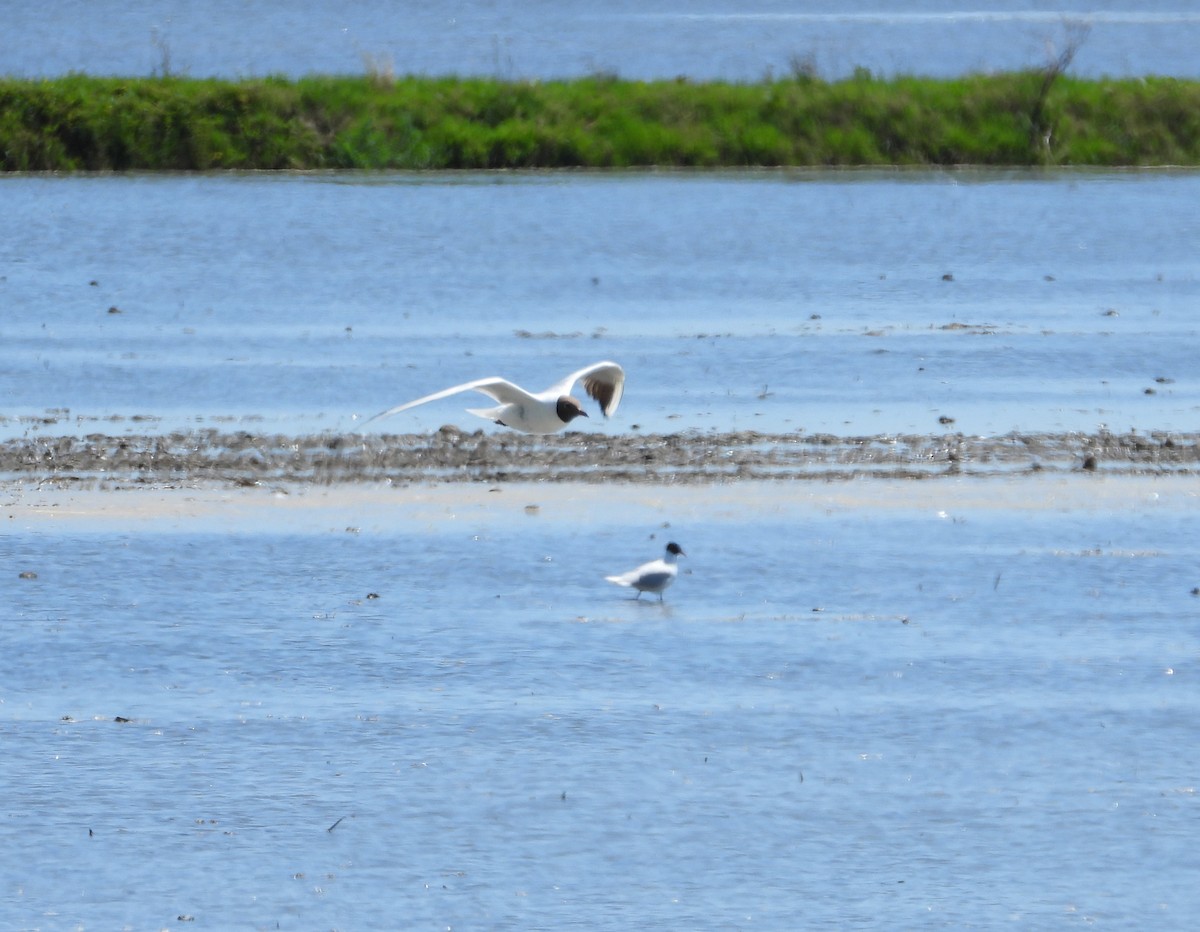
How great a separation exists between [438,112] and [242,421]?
19.9 meters

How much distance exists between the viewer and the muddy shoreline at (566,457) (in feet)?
39.5

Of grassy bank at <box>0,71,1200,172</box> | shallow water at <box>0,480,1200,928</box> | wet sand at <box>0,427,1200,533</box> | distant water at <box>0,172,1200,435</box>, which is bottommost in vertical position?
shallow water at <box>0,480,1200,928</box>

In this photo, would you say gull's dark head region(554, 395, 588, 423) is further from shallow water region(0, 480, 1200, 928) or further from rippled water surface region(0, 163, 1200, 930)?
shallow water region(0, 480, 1200, 928)

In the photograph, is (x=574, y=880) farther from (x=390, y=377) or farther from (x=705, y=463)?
(x=390, y=377)

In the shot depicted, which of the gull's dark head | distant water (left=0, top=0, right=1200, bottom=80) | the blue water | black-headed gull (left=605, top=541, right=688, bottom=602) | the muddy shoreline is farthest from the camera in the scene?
distant water (left=0, top=0, right=1200, bottom=80)

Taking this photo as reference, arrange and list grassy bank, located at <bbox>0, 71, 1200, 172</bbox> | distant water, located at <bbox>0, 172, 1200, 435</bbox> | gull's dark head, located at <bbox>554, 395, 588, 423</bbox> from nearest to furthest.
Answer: gull's dark head, located at <bbox>554, 395, 588, 423</bbox>
distant water, located at <bbox>0, 172, 1200, 435</bbox>
grassy bank, located at <bbox>0, 71, 1200, 172</bbox>

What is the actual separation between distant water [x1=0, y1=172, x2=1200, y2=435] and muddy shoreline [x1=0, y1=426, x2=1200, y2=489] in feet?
1.40

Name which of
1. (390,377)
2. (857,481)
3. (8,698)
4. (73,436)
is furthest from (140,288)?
(8,698)

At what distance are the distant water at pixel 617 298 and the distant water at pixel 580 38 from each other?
23.6 ft

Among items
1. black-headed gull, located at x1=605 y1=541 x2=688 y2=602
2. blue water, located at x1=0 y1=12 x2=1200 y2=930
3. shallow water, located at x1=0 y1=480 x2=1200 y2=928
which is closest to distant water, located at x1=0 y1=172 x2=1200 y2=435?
blue water, located at x1=0 y1=12 x2=1200 y2=930

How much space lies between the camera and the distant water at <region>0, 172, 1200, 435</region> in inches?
562

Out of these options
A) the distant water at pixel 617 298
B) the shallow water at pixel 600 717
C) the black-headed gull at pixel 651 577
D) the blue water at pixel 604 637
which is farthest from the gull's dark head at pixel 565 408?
the black-headed gull at pixel 651 577

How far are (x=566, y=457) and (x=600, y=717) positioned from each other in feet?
16.0

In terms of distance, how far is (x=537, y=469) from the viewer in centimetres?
1232
